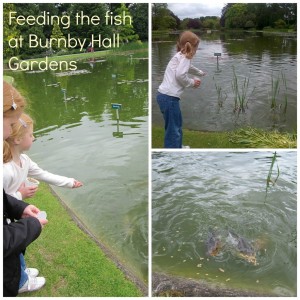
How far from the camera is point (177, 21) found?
7.14 feet

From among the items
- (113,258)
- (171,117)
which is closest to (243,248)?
(113,258)

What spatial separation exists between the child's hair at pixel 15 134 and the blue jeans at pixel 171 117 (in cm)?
76

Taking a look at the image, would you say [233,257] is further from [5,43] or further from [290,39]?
[5,43]

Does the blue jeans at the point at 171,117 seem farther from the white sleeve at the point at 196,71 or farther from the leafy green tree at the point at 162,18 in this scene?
the leafy green tree at the point at 162,18

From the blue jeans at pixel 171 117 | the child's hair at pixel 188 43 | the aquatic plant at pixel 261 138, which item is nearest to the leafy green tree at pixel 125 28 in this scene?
the child's hair at pixel 188 43

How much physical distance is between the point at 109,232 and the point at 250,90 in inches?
51.0

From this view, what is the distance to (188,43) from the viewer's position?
2225 millimetres

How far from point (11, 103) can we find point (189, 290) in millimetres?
1315

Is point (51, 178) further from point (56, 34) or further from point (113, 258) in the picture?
point (56, 34)

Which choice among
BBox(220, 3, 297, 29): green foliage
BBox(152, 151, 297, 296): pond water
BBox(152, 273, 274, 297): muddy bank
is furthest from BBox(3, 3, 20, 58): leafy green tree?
BBox(152, 273, 274, 297): muddy bank

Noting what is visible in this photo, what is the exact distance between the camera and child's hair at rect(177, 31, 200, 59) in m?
2.22

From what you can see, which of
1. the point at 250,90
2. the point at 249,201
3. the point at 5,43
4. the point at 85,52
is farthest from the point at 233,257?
the point at 5,43

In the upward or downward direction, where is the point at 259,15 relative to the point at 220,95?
upward

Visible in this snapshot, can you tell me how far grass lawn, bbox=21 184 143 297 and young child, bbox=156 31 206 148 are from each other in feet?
2.54
